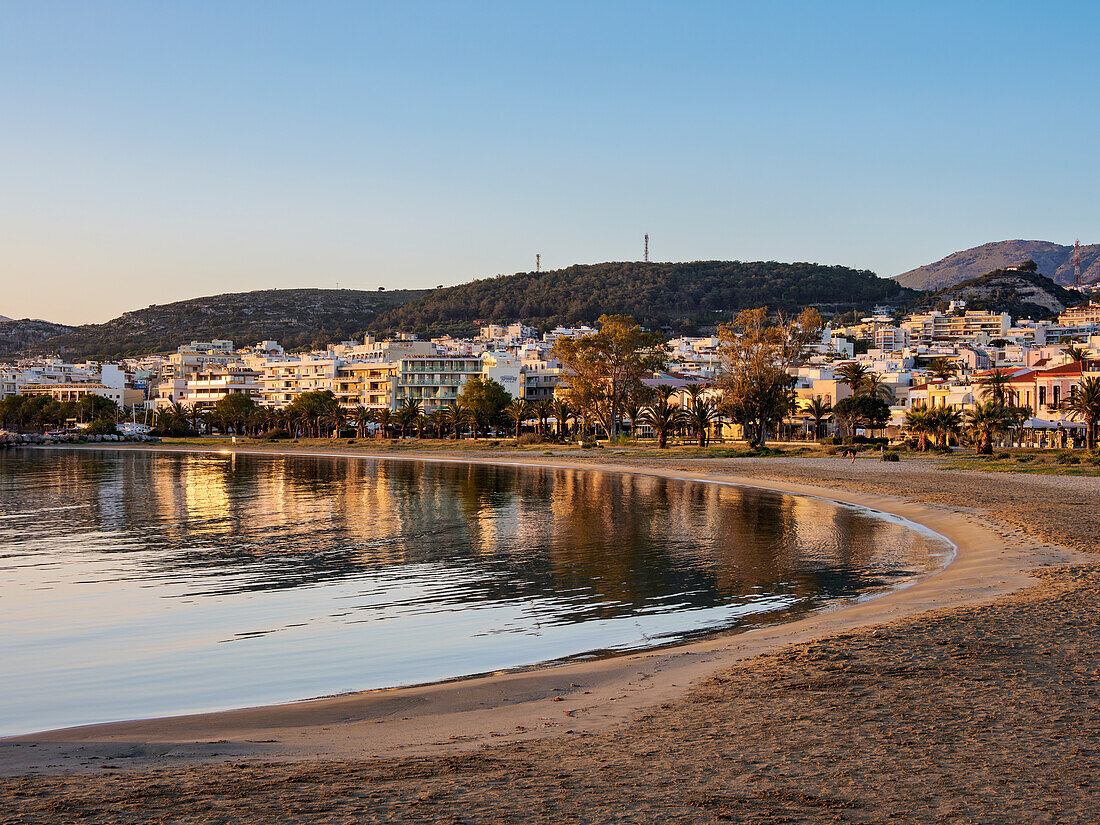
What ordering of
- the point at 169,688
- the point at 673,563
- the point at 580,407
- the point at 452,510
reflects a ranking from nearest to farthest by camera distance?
the point at 169,688
the point at 673,563
the point at 452,510
the point at 580,407

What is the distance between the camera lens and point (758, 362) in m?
79.6

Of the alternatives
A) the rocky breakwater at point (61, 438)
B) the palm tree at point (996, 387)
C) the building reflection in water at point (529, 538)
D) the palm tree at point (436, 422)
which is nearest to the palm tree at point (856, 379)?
the palm tree at point (996, 387)

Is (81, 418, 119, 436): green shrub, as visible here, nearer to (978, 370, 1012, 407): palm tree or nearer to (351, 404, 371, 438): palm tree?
(351, 404, 371, 438): palm tree

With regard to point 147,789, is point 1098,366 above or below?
above

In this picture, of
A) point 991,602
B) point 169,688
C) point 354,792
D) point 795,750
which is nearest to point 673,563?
point 991,602

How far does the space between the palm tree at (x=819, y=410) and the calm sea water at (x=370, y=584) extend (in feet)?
160

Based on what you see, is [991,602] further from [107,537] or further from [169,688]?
[107,537]

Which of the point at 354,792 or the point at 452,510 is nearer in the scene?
the point at 354,792

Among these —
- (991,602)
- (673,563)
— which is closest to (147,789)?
(991,602)

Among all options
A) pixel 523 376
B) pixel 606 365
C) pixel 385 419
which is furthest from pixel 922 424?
pixel 385 419

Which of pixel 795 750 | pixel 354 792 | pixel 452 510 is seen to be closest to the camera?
pixel 354 792

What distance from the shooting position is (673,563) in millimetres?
23688

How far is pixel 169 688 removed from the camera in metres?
12.6

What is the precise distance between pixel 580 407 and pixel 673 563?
71.9 meters
